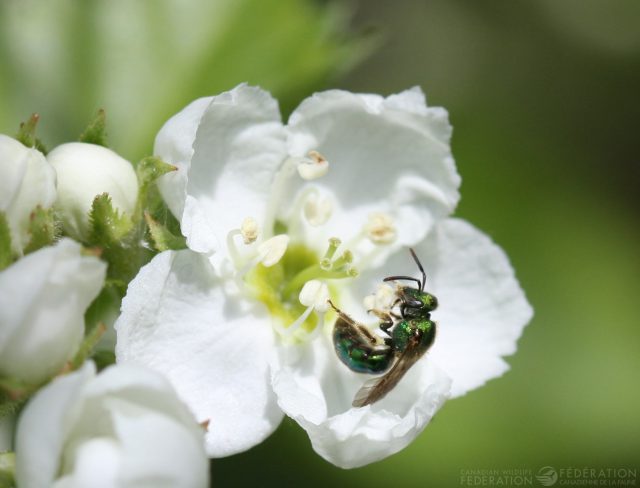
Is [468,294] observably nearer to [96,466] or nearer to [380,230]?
[380,230]

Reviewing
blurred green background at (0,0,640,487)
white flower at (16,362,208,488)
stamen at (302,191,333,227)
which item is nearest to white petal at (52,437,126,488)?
white flower at (16,362,208,488)

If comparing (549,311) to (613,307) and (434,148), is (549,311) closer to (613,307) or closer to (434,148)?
(613,307)

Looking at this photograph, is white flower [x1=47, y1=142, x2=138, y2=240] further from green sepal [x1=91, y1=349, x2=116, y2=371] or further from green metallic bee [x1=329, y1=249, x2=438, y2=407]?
green metallic bee [x1=329, y1=249, x2=438, y2=407]

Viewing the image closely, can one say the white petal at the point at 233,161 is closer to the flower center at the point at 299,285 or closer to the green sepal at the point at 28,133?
the flower center at the point at 299,285

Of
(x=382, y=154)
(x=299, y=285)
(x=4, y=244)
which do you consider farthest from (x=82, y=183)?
(x=382, y=154)

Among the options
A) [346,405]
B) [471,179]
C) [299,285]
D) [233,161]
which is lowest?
[471,179]

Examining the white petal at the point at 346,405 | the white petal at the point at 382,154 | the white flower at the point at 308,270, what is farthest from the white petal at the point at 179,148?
the white petal at the point at 346,405

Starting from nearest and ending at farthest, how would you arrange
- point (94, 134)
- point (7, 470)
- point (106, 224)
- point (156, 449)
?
point (156, 449) → point (7, 470) → point (106, 224) → point (94, 134)
